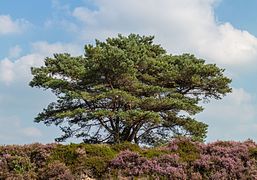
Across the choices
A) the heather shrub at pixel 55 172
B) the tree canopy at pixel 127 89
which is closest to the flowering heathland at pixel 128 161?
the heather shrub at pixel 55 172

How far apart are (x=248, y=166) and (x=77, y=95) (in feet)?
37.6

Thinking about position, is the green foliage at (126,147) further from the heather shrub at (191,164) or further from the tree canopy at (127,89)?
the tree canopy at (127,89)

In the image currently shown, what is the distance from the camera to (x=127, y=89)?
73.2ft

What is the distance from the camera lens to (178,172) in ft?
34.6

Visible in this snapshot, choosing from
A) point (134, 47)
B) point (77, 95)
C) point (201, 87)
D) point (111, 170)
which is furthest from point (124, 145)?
point (201, 87)

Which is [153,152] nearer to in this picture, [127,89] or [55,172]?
[55,172]

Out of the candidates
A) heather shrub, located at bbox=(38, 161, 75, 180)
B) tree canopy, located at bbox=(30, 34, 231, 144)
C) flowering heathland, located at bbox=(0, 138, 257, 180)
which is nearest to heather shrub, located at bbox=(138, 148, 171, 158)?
flowering heathland, located at bbox=(0, 138, 257, 180)

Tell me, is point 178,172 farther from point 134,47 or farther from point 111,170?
point 134,47

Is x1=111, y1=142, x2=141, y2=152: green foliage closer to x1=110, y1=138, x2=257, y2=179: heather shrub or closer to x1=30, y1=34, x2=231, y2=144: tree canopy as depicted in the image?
x1=110, y1=138, x2=257, y2=179: heather shrub

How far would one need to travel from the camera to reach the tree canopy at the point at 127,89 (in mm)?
20953

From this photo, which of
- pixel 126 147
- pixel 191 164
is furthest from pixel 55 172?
pixel 191 164

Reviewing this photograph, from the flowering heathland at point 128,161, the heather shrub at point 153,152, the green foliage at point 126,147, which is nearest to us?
the flowering heathland at point 128,161

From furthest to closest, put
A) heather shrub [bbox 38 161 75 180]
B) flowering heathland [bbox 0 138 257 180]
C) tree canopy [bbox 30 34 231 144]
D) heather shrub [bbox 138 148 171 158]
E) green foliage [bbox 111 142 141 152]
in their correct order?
tree canopy [bbox 30 34 231 144], green foliage [bbox 111 142 141 152], heather shrub [bbox 138 148 171 158], flowering heathland [bbox 0 138 257 180], heather shrub [bbox 38 161 75 180]

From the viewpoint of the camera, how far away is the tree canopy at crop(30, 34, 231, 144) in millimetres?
20953
